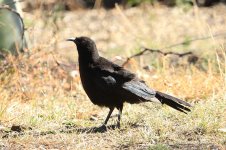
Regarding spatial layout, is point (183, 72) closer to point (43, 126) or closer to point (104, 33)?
point (43, 126)

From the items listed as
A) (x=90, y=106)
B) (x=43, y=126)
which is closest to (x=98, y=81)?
(x=43, y=126)

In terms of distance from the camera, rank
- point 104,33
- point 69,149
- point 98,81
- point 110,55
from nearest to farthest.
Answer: point 69,149 < point 98,81 < point 110,55 < point 104,33

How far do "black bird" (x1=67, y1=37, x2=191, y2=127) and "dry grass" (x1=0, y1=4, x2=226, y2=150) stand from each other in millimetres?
205

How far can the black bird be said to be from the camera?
21.3ft

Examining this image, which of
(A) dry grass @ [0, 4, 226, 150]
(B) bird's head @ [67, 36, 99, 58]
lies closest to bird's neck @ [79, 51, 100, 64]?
(B) bird's head @ [67, 36, 99, 58]

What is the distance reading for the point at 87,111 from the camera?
7348mm

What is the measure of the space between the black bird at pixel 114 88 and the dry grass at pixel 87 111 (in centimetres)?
21

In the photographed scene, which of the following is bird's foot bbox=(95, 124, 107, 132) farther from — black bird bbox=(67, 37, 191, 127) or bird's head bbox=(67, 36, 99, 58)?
bird's head bbox=(67, 36, 99, 58)

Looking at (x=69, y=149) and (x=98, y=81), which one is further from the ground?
(x=98, y=81)

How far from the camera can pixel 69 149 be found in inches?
225

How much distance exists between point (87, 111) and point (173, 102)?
1.15m

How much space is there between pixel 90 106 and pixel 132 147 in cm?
199

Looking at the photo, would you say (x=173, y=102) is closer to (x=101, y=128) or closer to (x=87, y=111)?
(x=101, y=128)

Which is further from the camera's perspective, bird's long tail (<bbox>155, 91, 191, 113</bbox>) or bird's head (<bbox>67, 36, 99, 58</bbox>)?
bird's head (<bbox>67, 36, 99, 58</bbox>)
